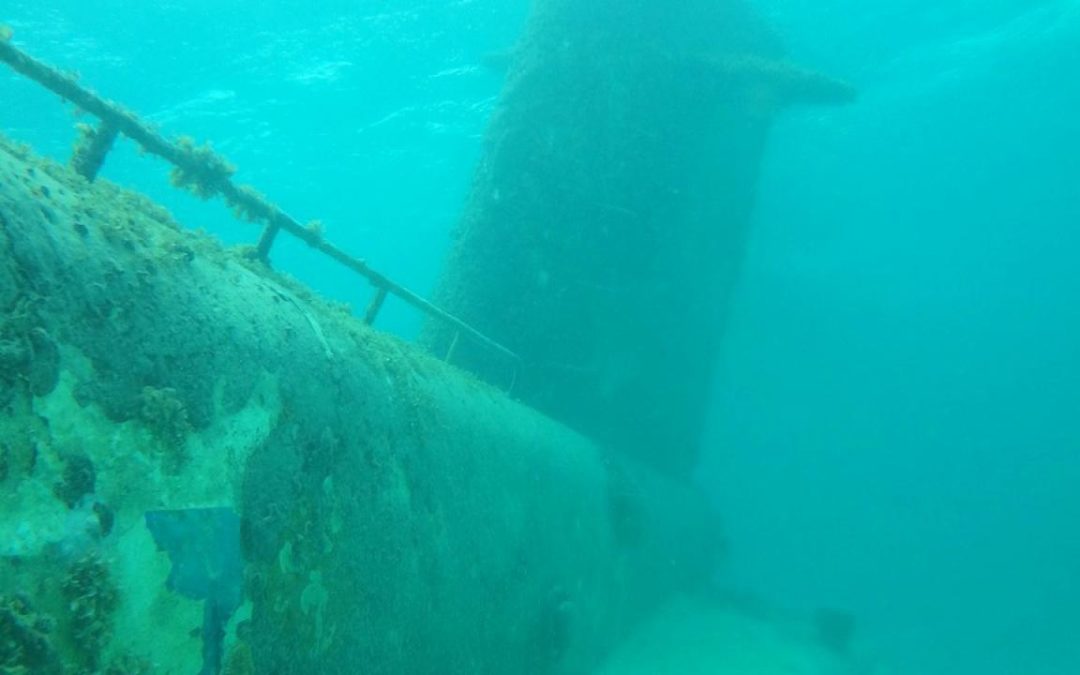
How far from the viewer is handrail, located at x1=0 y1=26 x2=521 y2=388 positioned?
3.11m

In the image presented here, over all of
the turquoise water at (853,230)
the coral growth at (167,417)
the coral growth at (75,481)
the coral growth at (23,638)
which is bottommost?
the coral growth at (23,638)

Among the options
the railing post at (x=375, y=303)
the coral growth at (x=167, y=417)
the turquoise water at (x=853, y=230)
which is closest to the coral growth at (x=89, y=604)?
the coral growth at (x=167, y=417)

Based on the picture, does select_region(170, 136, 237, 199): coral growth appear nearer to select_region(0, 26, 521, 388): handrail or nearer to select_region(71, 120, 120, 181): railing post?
select_region(0, 26, 521, 388): handrail

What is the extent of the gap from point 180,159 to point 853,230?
104 feet

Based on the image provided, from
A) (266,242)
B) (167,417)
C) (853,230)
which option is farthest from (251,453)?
(853,230)

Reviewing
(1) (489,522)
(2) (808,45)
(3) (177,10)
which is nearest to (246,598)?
(1) (489,522)

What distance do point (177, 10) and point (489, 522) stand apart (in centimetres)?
1984

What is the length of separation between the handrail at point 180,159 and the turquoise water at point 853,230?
11.6m

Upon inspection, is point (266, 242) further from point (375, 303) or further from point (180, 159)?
point (375, 303)

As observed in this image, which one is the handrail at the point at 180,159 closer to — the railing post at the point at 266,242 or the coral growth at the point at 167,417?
the railing post at the point at 266,242

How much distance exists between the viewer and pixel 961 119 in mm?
22922

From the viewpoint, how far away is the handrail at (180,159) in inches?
122

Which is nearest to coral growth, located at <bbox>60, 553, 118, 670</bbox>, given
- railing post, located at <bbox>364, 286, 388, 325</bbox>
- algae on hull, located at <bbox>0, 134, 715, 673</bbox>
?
algae on hull, located at <bbox>0, 134, 715, 673</bbox>

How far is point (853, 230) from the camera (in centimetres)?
3048
